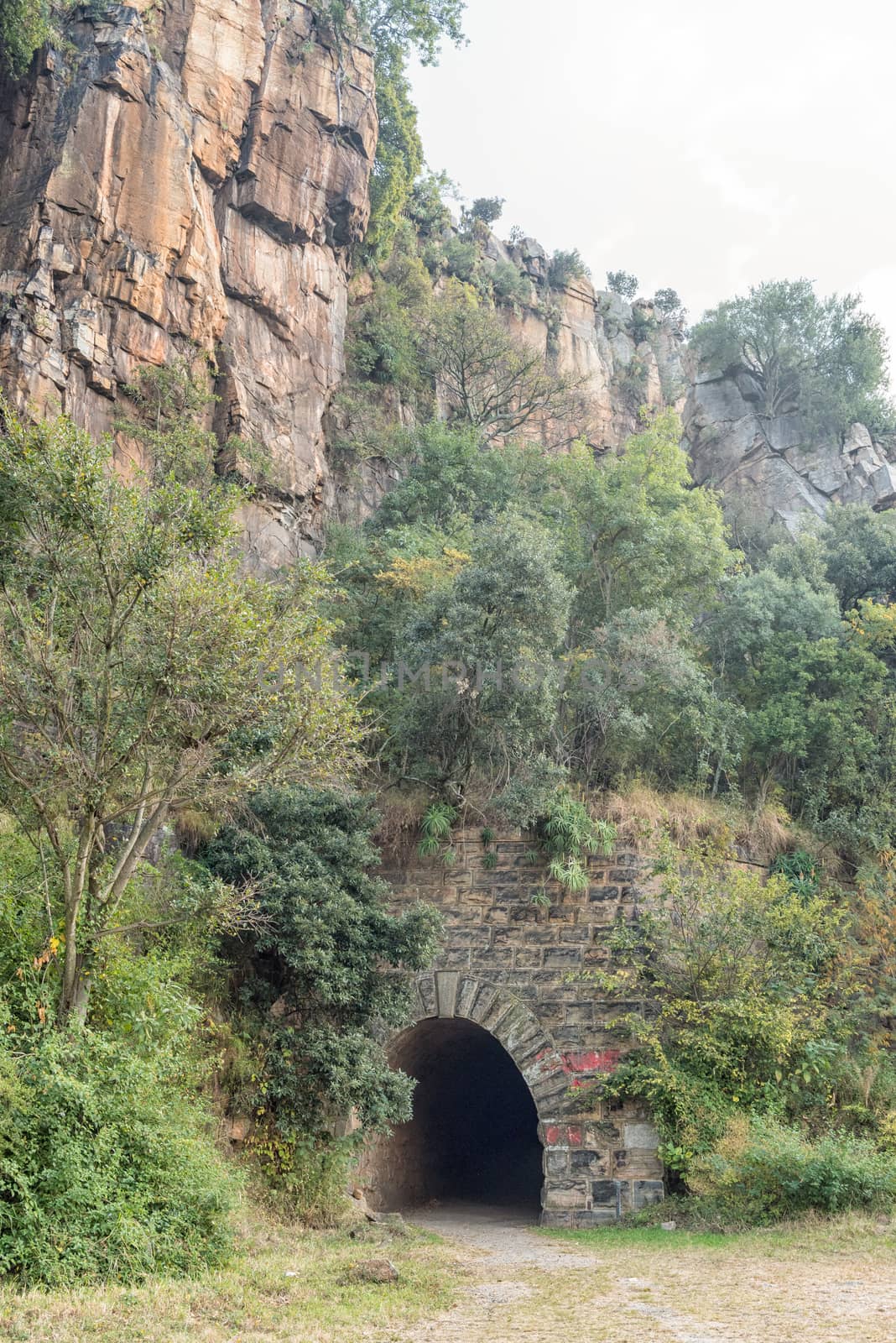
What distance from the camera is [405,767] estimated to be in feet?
49.6

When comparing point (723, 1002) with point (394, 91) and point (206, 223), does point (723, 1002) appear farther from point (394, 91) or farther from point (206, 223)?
point (394, 91)

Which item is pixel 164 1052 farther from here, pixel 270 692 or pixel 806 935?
pixel 806 935

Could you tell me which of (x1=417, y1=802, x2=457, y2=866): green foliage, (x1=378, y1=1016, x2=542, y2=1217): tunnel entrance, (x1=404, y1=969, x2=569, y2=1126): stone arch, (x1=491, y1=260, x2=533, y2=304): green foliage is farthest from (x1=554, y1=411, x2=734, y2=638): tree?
Result: (x1=491, y1=260, x2=533, y2=304): green foliage

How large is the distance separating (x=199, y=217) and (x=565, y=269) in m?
17.9

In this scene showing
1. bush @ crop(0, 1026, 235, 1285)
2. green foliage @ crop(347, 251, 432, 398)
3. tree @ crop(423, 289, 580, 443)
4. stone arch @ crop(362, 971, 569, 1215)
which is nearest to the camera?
bush @ crop(0, 1026, 235, 1285)

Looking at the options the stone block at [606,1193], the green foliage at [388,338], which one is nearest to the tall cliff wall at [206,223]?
the green foliage at [388,338]

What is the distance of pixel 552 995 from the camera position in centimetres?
1355

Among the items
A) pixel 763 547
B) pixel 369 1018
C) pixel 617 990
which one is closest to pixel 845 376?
pixel 763 547

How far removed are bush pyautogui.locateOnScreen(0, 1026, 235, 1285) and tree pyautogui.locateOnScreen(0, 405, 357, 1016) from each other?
741 mm

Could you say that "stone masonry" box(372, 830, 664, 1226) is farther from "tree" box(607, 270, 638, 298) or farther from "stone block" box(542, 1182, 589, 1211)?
"tree" box(607, 270, 638, 298)

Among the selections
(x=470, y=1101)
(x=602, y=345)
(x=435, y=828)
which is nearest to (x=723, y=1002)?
(x=435, y=828)

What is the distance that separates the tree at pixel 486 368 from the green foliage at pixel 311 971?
1626cm

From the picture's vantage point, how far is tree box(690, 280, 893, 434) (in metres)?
31.9

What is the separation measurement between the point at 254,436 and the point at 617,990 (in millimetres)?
13612
